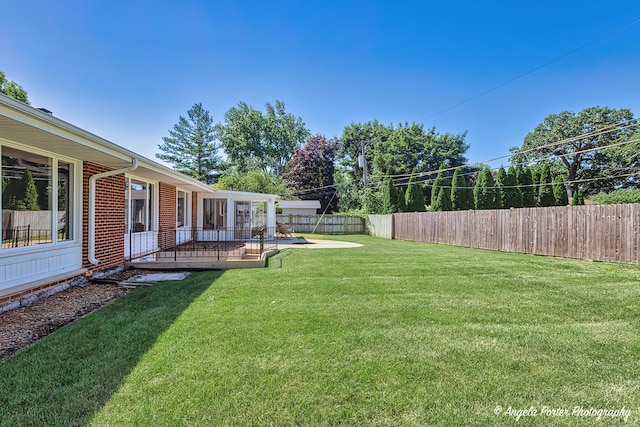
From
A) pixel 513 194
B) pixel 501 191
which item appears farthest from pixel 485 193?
pixel 513 194

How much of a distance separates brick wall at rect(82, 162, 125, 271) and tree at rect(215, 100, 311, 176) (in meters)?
32.5

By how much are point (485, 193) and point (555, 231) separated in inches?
534

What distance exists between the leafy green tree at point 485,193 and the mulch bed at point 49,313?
73.7 feet

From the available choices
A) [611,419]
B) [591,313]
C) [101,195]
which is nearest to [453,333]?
[611,419]

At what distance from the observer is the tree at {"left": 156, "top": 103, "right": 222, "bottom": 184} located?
35.3 m

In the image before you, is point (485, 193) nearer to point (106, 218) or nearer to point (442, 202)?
point (442, 202)

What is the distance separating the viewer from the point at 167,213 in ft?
35.4

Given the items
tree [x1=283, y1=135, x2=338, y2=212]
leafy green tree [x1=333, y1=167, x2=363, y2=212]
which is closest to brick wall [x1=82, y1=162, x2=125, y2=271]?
leafy green tree [x1=333, y1=167, x2=363, y2=212]

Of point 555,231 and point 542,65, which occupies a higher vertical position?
point 542,65

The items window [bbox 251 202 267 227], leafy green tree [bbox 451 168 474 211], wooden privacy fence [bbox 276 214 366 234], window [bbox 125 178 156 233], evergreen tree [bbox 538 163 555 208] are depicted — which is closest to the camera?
window [bbox 125 178 156 233]

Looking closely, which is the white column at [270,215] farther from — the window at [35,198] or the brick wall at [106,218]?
the window at [35,198]

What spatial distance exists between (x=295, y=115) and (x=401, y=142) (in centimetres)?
1583

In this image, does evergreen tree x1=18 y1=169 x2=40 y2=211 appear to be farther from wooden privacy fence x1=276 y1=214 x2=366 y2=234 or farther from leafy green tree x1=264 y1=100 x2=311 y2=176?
leafy green tree x1=264 y1=100 x2=311 y2=176

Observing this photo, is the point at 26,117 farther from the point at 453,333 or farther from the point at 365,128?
the point at 365,128
